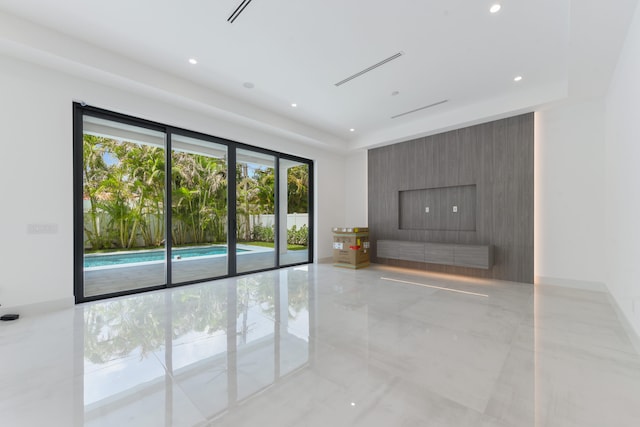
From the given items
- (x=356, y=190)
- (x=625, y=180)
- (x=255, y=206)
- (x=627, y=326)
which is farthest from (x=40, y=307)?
(x=625, y=180)

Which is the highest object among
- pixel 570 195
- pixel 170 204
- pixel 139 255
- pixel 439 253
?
pixel 570 195

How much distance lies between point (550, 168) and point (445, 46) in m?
3.22

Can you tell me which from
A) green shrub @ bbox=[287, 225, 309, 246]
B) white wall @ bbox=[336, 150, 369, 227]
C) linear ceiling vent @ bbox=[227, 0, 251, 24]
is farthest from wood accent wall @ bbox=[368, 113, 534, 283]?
linear ceiling vent @ bbox=[227, 0, 251, 24]

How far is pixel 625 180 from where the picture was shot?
125 inches

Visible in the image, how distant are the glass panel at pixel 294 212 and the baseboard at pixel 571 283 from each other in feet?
16.8

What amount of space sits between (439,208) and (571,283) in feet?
8.56

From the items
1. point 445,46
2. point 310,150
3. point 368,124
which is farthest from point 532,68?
point 310,150

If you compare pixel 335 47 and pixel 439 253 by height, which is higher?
pixel 335 47

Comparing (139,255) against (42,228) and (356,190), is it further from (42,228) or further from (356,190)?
(356,190)

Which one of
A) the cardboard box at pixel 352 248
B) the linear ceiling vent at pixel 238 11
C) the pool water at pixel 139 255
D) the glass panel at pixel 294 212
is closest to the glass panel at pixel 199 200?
the pool water at pixel 139 255

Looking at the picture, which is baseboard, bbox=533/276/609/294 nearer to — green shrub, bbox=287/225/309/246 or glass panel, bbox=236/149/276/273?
green shrub, bbox=287/225/309/246

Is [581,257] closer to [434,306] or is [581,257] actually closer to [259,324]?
[434,306]

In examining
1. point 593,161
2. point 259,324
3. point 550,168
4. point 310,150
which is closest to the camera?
point 259,324

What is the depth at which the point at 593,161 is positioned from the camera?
4.45 m
